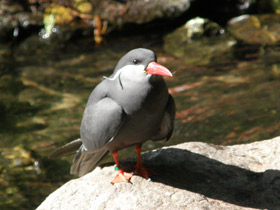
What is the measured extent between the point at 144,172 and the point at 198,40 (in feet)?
19.5

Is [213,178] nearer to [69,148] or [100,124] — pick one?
[100,124]

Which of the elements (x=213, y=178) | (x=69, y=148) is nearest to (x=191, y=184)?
(x=213, y=178)

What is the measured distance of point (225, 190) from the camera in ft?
11.0

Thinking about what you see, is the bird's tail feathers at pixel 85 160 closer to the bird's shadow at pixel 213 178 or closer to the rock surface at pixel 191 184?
the rock surface at pixel 191 184

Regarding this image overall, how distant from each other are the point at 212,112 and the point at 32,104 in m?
2.94

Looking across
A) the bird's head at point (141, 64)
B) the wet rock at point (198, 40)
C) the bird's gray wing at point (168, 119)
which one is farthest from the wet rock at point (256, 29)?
the bird's head at point (141, 64)

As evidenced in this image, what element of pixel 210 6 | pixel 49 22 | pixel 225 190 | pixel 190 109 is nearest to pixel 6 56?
pixel 49 22

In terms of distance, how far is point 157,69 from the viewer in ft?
9.48

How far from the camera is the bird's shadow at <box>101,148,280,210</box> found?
3271mm

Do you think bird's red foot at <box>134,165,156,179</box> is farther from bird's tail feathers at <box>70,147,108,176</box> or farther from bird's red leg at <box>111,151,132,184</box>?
bird's tail feathers at <box>70,147,108,176</box>

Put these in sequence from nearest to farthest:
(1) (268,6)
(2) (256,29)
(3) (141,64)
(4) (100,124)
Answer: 1. (3) (141,64)
2. (4) (100,124)
3. (2) (256,29)
4. (1) (268,6)

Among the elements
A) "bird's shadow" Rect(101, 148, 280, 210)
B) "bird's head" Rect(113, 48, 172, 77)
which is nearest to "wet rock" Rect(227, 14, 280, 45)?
"bird's shadow" Rect(101, 148, 280, 210)

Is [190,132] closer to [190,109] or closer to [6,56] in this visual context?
[190,109]

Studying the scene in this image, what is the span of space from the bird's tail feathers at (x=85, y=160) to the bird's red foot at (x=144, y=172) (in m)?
0.41
